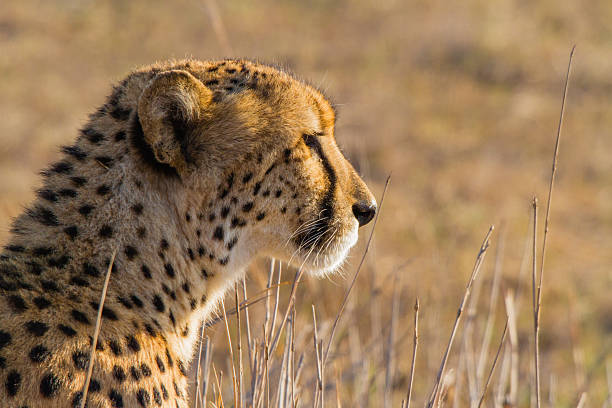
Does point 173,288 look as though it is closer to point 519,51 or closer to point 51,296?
point 51,296

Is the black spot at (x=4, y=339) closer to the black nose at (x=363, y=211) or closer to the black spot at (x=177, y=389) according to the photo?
the black spot at (x=177, y=389)

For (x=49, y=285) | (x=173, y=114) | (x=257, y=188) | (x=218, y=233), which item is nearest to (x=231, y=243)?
(x=218, y=233)

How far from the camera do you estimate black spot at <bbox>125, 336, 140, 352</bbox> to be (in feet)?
5.87

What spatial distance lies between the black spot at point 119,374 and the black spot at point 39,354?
153mm

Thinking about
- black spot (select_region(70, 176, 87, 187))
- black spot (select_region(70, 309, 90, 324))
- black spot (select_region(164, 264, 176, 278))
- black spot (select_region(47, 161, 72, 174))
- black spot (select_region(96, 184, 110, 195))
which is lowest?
black spot (select_region(70, 309, 90, 324))

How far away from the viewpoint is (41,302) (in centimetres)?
171

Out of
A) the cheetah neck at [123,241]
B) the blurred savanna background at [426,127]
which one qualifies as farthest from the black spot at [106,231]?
the blurred savanna background at [426,127]

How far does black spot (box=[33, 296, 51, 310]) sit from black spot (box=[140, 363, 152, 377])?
0.81 feet

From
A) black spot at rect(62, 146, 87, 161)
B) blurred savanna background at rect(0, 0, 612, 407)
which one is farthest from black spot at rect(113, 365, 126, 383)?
blurred savanna background at rect(0, 0, 612, 407)

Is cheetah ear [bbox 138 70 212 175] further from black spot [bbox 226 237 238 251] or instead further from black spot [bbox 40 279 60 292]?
black spot [bbox 40 279 60 292]

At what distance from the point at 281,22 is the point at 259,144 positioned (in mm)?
9908

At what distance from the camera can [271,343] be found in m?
2.27

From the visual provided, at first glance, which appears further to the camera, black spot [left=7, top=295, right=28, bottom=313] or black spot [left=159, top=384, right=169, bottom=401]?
black spot [left=159, top=384, right=169, bottom=401]

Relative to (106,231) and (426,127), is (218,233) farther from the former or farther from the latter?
(426,127)
